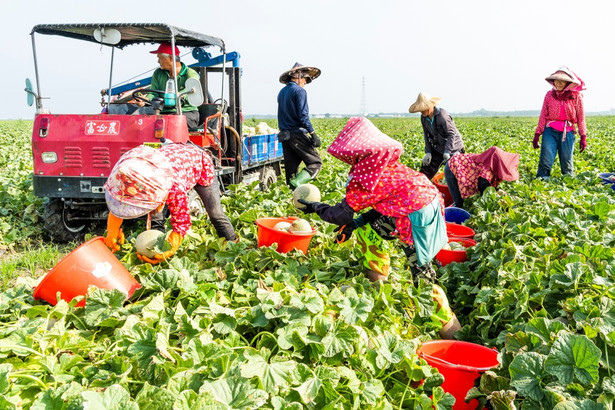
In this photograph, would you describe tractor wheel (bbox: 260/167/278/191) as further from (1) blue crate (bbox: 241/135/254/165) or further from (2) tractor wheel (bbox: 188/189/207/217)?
(2) tractor wheel (bbox: 188/189/207/217)

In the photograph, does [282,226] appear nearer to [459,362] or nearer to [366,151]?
[366,151]

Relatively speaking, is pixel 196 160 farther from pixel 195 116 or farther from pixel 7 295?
pixel 195 116

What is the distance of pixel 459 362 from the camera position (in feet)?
9.96

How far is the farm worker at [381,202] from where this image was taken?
3.40 meters

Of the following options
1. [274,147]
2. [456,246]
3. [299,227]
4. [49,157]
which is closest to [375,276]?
[299,227]

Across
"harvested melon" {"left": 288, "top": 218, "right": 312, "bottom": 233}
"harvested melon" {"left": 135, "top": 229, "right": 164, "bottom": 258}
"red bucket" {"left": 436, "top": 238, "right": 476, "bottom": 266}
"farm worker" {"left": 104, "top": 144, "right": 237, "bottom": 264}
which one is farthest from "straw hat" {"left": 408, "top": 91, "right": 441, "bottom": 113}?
"harvested melon" {"left": 135, "top": 229, "right": 164, "bottom": 258}

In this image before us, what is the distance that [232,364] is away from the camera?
2229 mm

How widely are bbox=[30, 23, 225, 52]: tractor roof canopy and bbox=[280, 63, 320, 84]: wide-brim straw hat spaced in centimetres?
108

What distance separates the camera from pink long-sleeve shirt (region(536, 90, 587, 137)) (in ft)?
25.4

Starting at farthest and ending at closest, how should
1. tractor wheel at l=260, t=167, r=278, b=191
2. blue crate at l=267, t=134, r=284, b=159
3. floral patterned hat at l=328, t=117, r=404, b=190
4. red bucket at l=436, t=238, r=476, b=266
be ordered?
blue crate at l=267, t=134, r=284, b=159 < tractor wheel at l=260, t=167, r=278, b=191 < red bucket at l=436, t=238, r=476, b=266 < floral patterned hat at l=328, t=117, r=404, b=190

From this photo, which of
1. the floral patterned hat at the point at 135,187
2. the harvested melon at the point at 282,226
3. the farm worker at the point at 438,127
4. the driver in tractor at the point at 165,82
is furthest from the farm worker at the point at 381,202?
the farm worker at the point at 438,127

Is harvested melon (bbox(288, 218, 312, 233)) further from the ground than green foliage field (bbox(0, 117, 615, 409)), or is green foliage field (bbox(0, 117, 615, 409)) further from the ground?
harvested melon (bbox(288, 218, 312, 233))

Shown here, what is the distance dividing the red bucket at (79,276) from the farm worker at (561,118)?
7.00 metres

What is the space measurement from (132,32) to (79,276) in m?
3.87
